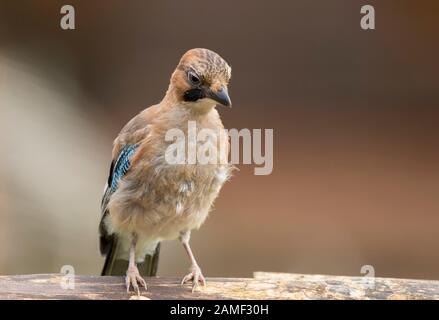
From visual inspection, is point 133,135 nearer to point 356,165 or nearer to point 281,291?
point 281,291

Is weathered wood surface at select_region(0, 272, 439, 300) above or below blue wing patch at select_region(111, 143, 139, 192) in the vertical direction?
below

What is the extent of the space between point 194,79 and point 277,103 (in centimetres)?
316

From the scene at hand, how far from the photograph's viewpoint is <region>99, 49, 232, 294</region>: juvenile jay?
3.33 m

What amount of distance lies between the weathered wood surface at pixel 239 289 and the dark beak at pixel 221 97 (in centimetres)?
74

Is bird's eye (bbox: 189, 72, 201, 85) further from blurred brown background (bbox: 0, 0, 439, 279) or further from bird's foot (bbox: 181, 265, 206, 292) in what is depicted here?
blurred brown background (bbox: 0, 0, 439, 279)

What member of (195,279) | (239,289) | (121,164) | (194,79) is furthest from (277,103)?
(239,289)

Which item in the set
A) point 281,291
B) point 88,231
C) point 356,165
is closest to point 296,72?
point 356,165

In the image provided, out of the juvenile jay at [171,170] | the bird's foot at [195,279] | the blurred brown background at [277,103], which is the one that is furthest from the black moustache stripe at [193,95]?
the blurred brown background at [277,103]

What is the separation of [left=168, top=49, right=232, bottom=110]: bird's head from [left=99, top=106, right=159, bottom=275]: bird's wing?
0.22 meters

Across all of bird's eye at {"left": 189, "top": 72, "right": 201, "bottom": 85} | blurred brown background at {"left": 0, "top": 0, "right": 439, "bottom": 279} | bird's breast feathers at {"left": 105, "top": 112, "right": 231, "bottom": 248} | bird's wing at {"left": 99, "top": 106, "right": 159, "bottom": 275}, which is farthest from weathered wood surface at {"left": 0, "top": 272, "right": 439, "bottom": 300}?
blurred brown background at {"left": 0, "top": 0, "right": 439, "bottom": 279}

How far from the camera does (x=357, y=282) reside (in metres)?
3.24

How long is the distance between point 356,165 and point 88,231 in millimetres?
2232

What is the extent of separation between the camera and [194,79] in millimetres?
3336

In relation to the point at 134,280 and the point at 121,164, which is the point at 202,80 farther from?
the point at 134,280
